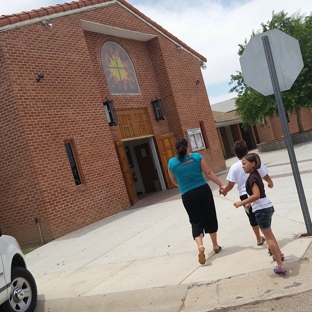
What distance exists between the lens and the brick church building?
1087cm

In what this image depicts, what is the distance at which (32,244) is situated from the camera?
11.1m

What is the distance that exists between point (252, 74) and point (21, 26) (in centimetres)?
807

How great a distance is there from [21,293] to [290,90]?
23751 millimetres

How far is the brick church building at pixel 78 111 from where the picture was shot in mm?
10867

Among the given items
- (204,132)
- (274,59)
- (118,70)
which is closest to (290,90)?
(204,132)

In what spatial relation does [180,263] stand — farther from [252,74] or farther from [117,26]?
[117,26]

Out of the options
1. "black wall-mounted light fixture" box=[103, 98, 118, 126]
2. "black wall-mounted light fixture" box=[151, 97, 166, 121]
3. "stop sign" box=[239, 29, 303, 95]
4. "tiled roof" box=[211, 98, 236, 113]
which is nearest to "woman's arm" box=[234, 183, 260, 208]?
"stop sign" box=[239, 29, 303, 95]

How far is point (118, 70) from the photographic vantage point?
1538 cm

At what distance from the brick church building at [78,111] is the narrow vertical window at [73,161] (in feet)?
0.09

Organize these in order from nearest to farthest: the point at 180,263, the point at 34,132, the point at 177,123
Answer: the point at 180,263 → the point at 34,132 → the point at 177,123

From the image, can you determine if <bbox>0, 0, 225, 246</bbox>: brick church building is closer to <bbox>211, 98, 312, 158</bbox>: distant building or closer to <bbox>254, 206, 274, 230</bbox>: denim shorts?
<bbox>254, 206, 274, 230</bbox>: denim shorts

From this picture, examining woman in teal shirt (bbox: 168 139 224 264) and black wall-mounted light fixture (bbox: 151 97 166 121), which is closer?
woman in teal shirt (bbox: 168 139 224 264)

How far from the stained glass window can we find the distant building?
17.5 meters

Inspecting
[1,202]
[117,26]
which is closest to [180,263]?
[1,202]
